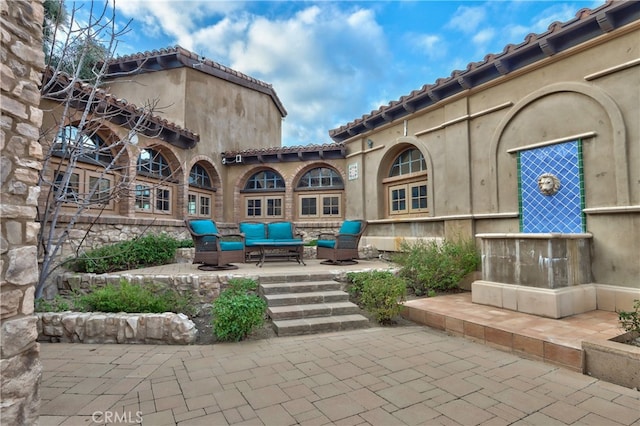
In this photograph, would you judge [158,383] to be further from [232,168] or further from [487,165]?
[232,168]

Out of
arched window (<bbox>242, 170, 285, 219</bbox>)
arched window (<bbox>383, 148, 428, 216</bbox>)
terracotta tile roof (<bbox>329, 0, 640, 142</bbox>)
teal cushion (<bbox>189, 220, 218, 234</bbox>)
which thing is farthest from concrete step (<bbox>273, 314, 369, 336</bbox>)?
arched window (<bbox>242, 170, 285, 219</bbox>)

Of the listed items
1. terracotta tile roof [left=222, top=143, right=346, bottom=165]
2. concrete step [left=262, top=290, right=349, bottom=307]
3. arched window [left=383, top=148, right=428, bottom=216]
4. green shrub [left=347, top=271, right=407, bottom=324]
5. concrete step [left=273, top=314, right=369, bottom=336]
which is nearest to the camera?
concrete step [left=273, top=314, right=369, bottom=336]

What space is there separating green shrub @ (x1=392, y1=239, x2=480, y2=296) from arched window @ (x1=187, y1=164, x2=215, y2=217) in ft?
22.4

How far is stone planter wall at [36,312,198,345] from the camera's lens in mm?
3998

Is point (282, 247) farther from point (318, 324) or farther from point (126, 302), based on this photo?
point (126, 302)

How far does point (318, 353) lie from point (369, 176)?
6808mm

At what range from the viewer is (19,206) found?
1977 millimetres

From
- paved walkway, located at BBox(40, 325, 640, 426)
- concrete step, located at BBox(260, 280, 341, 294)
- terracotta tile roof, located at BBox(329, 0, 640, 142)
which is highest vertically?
terracotta tile roof, located at BBox(329, 0, 640, 142)

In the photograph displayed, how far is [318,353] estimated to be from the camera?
11.8ft

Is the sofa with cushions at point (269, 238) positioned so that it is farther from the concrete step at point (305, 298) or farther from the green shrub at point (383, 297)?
the green shrub at point (383, 297)

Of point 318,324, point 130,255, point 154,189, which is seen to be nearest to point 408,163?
point 318,324

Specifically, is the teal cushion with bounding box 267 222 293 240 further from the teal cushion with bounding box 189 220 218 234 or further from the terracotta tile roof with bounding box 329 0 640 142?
the terracotta tile roof with bounding box 329 0 640 142

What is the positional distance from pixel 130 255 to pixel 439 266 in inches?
245

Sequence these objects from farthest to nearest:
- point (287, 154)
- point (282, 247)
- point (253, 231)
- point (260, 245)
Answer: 1. point (287, 154)
2. point (253, 231)
3. point (282, 247)
4. point (260, 245)
